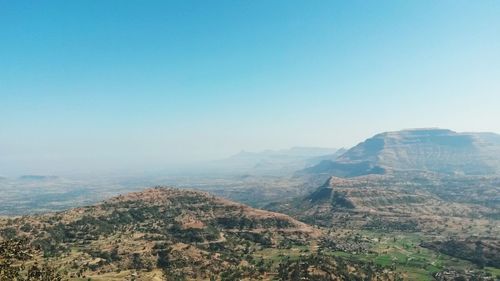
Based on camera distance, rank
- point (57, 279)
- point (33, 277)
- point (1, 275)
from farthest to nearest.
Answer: point (33, 277) < point (57, 279) < point (1, 275)

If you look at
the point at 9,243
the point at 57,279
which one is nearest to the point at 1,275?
the point at 9,243

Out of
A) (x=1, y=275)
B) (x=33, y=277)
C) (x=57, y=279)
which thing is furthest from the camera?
(x=33, y=277)

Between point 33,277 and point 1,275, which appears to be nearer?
point 1,275

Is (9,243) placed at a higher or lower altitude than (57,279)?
higher

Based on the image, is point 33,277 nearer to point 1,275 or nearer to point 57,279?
point 57,279

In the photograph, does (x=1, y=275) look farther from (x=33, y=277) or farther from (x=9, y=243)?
(x=33, y=277)

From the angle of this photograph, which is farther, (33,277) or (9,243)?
(33,277)

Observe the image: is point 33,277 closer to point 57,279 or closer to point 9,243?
point 57,279

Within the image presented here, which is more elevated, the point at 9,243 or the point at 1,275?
the point at 9,243
